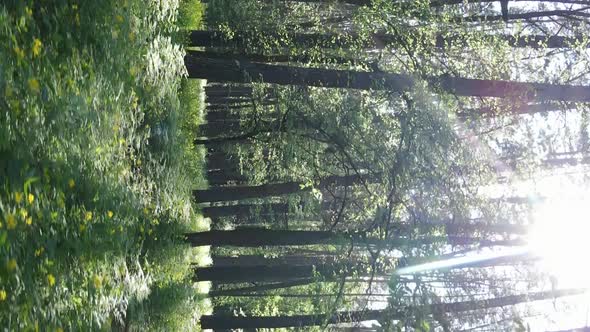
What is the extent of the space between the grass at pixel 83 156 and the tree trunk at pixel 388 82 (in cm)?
109

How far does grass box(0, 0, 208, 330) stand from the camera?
5023 mm

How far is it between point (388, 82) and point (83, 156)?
4.65 meters

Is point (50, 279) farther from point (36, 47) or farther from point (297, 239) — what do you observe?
point (297, 239)

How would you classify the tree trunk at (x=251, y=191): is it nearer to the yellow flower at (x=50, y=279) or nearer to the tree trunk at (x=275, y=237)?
the tree trunk at (x=275, y=237)

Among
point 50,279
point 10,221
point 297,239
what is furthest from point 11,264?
point 297,239

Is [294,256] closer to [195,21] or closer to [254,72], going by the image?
[195,21]

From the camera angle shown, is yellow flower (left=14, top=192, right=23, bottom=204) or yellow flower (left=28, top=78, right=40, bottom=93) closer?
yellow flower (left=14, top=192, right=23, bottom=204)

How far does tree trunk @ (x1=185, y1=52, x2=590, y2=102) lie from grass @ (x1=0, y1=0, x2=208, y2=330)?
3.58ft

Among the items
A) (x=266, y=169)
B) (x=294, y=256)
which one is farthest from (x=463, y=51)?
(x=294, y=256)

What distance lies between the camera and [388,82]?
9.14 m

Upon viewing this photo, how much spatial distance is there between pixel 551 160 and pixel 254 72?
11307 millimetres

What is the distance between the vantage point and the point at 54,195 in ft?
18.5

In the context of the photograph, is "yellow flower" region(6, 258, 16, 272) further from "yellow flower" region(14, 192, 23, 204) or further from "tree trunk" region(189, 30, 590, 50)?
"tree trunk" region(189, 30, 590, 50)

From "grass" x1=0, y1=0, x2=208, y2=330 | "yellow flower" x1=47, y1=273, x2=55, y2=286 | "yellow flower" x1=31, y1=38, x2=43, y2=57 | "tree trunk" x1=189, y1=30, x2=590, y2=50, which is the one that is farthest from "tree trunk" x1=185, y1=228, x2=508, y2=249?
"yellow flower" x1=31, y1=38, x2=43, y2=57
